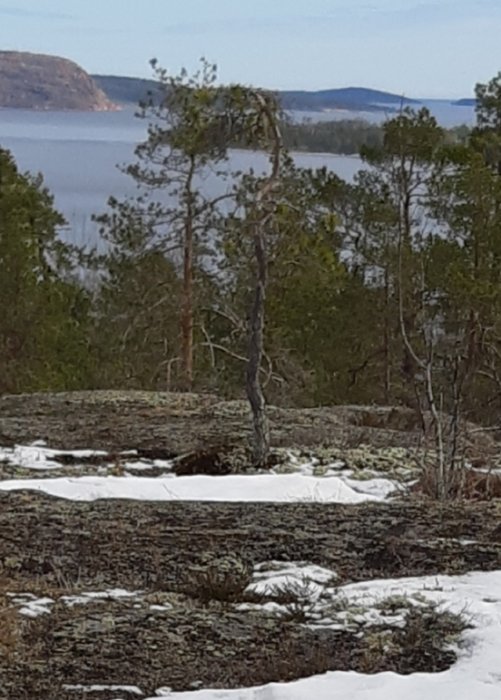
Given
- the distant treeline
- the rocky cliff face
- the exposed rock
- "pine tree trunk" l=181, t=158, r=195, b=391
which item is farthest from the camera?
the rocky cliff face

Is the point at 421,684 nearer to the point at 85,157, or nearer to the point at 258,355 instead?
the point at 258,355

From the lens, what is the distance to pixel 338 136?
15.8m

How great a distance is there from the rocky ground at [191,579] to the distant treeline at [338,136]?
492cm

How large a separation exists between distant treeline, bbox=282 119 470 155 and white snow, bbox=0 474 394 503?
306 cm

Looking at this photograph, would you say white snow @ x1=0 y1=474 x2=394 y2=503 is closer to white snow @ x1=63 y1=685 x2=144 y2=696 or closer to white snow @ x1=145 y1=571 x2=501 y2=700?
white snow @ x1=145 y1=571 x2=501 y2=700

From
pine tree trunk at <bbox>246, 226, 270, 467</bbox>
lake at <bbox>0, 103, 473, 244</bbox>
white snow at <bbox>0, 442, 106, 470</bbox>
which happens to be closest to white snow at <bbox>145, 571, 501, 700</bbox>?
pine tree trunk at <bbox>246, 226, 270, 467</bbox>

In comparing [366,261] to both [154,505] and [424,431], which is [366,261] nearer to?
[424,431]

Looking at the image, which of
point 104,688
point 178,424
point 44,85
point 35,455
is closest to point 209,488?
point 35,455

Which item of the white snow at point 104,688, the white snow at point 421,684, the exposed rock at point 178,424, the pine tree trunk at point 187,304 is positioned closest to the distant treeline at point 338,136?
the pine tree trunk at point 187,304

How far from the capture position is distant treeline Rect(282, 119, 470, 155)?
9988mm

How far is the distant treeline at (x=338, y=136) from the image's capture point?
9988 millimetres

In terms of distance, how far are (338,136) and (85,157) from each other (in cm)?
4507

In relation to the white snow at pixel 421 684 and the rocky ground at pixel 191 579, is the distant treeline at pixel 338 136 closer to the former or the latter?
the rocky ground at pixel 191 579

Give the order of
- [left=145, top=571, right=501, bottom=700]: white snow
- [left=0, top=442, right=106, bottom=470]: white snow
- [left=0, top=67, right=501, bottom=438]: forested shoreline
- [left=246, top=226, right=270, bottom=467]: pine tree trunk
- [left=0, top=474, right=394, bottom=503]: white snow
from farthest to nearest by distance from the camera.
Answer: [left=0, top=67, right=501, bottom=438]: forested shoreline
[left=0, top=442, right=106, bottom=470]: white snow
[left=246, top=226, right=270, bottom=467]: pine tree trunk
[left=0, top=474, right=394, bottom=503]: white snow
[left=145, top=571, right=501, bottom=700]: white snow
